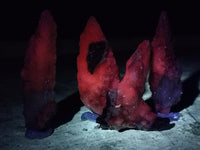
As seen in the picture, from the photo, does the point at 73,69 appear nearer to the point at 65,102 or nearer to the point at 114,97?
the point at 65,102

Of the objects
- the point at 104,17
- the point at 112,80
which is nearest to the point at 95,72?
the point at 112,80

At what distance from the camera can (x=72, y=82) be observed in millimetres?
6824

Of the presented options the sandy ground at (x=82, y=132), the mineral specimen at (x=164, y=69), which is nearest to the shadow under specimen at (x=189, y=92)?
the sandy ground at (x=82, y=132)

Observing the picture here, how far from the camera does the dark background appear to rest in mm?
10688

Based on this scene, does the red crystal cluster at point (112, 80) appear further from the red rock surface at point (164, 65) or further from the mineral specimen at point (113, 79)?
the red rock surface at point (164, 65)

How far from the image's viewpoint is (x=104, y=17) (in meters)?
12.0

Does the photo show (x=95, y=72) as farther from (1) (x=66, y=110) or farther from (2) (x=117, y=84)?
(1) (x=66, y=110)

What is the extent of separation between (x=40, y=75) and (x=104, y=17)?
8953 mm

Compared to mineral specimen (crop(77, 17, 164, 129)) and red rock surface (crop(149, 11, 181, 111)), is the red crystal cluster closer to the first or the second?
mineral specimen (crop(77, 17, 164, 129))

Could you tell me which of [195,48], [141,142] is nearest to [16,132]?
[141,142]

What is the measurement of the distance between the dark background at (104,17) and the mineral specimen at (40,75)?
751 centimetres

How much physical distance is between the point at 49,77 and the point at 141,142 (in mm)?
1660

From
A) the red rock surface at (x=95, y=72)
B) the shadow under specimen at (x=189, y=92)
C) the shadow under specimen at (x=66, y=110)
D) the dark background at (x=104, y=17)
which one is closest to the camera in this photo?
the red rock surface at (x=95, y=72)

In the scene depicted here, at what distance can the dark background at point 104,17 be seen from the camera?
1069cm
